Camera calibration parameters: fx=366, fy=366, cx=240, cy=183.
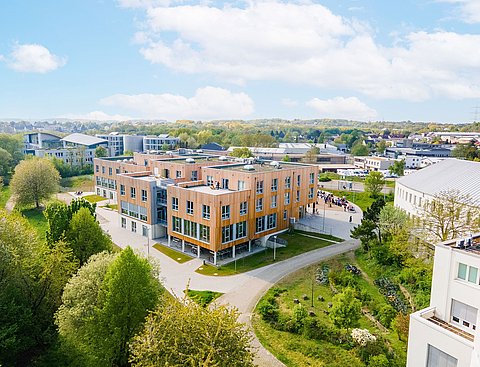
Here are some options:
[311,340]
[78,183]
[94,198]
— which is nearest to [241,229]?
[311,340]

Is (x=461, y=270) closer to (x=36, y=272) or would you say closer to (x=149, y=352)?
(x=149, y=352)

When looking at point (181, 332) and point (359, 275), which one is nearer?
point (181, 332)

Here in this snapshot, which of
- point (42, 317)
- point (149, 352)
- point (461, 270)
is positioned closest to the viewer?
point (149, 352)

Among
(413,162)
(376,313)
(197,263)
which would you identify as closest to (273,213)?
(197,263)

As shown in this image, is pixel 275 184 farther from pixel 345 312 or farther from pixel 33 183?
pixel 33 183

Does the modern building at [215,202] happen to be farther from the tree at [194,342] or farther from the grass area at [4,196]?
the grass area at [4,196]

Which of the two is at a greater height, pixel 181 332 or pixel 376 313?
pixel 181 332

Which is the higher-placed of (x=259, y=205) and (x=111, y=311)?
(x=259, y=205)
